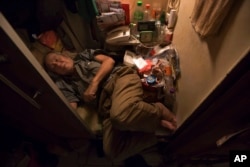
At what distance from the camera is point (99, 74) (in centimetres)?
140

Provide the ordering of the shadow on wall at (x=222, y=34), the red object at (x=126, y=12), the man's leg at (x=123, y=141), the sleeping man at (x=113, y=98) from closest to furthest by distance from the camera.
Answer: the shadow on wall at (x=222, y=34) → the sleeping man at (x=113, y=98) → the man's leg at (x=123, y=141) → the red object at (x=126, y=12)

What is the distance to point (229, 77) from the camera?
758 millimetres

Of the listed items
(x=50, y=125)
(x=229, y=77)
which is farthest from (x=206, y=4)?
(x=50, y=125)

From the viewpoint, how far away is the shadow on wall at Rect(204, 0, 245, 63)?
71 cm

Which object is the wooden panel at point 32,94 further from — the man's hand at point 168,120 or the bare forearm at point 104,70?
the man's hand at point 168,120

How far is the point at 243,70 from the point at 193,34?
1.53ft

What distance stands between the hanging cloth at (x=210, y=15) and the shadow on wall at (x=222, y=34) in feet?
0.05

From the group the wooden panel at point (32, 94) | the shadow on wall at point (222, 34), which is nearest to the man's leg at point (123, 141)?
the wooden panel at point (32, 94)

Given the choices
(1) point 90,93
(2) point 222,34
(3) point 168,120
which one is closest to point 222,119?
(2) point 222,34

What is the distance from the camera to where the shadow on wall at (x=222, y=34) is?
28.0 inches

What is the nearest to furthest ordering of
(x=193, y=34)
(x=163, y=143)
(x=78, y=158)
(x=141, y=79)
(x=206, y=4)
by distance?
(x=206, y=4) < (x=193, y=34) < (x=141, y=79) < (x=163, y=143) < (x=78, y=158)

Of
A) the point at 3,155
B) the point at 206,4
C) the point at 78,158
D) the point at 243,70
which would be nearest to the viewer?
the point at 243,70

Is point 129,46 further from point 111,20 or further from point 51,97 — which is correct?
point 51,97

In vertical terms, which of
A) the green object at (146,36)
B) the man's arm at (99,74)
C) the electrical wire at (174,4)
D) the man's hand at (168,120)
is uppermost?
the electrical wire at (174,4)
